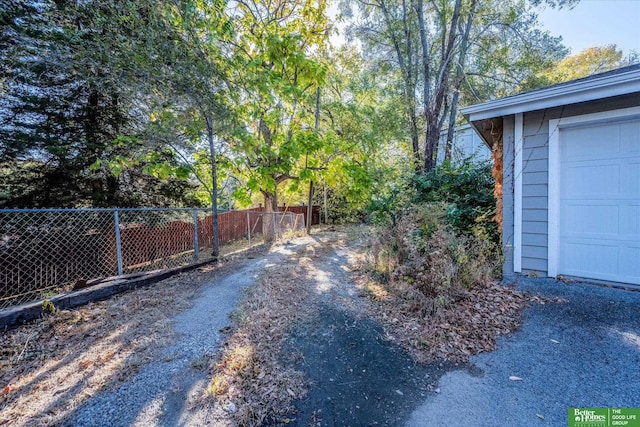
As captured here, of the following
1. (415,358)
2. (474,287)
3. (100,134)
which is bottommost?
(415,358)

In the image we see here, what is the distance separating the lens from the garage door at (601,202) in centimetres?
339

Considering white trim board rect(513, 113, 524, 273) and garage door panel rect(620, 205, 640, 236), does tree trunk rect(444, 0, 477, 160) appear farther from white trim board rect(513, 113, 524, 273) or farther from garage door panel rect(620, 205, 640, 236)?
garage door panel rect(620, 205, 640, 236)

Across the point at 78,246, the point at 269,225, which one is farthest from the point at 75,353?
the point at 269,225

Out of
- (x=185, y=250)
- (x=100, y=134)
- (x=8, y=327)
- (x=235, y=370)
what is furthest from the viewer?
(x=185, y=250)

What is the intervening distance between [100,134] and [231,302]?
5.74 meters

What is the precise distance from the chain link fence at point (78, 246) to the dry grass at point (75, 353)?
3.13ft

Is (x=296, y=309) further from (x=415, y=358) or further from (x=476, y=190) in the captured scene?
(x=476, y=190)

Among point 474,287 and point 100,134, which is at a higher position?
point 100,134

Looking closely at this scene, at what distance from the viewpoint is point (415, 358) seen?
2475 mm

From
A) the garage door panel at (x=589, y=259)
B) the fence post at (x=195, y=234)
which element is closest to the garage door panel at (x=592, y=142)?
the garage door panel at (x=589, y=259)

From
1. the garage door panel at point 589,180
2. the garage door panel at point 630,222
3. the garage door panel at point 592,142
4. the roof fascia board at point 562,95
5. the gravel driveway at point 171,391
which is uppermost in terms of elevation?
the roof fascia board at point 562,95

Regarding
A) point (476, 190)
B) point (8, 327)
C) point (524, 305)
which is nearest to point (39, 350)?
point (8, 327)

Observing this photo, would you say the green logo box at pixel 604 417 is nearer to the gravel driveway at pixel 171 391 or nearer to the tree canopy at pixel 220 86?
the gravel driveway at pixel 171 391

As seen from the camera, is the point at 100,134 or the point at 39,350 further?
the point at 100,134
